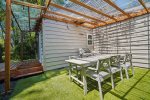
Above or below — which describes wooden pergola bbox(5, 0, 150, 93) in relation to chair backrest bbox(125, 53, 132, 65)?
above

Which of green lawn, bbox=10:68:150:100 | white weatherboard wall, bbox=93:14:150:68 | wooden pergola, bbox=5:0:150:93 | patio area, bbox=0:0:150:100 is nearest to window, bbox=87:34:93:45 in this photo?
patio area, bbox=0:0:150:100

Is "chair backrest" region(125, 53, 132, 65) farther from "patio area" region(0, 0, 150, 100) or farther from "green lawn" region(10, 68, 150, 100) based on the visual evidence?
"green lawn" region(10, 68, 150, 100)

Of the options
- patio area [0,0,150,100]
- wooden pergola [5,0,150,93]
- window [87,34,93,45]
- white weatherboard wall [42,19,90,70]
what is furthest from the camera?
window [87,34,93,45]

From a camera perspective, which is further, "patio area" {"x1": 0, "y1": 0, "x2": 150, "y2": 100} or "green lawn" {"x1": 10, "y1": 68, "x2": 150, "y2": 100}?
"patio area" {"x1": 0, "y1": 0, "x2": 150, "y2": 100}

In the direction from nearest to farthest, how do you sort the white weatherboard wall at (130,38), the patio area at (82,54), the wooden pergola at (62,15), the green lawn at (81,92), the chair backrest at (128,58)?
1. the green lawn at (81,92)
2. the patio area at (82,54)
3. the wooden pergola at (62,15)
4. the chair backrest at (128,58)
5. the white weatherboard wall at (130,38)

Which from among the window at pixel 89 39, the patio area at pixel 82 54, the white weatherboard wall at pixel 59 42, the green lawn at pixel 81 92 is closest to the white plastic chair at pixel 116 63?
the patio area at pixel 82 54

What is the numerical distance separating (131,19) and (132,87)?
4.14 metres

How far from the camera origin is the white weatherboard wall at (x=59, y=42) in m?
5.54

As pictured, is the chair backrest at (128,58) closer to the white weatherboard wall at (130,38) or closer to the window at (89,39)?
the white weatherboard wall at (130,38)

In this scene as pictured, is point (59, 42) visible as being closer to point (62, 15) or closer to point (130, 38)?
point (62, 15)

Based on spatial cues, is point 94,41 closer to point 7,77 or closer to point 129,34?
point 129,34

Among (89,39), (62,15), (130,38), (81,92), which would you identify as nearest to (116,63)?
(81,92)

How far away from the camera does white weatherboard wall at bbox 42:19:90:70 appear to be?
554cm

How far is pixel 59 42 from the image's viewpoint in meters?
6.08
